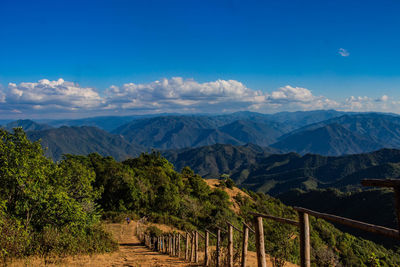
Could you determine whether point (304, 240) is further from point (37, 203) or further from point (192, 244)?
point (37, 203)

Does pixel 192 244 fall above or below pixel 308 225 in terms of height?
below

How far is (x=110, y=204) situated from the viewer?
113 ft

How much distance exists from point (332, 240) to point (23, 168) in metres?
50.1

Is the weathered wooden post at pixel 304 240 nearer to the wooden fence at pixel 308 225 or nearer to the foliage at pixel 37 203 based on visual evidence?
the wooden fence at pixel 308 225

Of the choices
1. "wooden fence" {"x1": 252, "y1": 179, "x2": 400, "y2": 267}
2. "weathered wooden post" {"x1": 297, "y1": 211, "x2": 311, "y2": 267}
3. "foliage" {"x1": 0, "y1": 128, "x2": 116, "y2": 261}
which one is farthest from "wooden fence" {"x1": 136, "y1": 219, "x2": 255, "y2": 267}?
"foliage" {"x1": 0, "y1": 128, "x2": 116, "y2": 261}

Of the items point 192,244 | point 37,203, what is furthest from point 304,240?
point 37,203

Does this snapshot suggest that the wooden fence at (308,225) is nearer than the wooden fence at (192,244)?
Yes

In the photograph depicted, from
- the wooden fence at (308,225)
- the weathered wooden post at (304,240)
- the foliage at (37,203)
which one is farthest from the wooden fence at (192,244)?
the foliage at (37,203)

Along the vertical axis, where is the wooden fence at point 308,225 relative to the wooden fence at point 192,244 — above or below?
above

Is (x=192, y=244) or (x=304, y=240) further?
(x=192, y=244)

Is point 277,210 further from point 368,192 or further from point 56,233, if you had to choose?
point 368,192

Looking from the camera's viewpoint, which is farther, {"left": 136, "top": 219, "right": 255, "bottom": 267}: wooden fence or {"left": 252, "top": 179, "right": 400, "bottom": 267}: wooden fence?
{"left": 136, "top": 219, "right": 255, "bottom": 267}: wooden fence

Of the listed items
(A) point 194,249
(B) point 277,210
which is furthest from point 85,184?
(B) point 277,210

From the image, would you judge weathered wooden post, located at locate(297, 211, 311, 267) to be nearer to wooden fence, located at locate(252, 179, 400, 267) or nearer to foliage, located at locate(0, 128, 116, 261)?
wooden fence, located at locate(252, 179, 400, 267)
